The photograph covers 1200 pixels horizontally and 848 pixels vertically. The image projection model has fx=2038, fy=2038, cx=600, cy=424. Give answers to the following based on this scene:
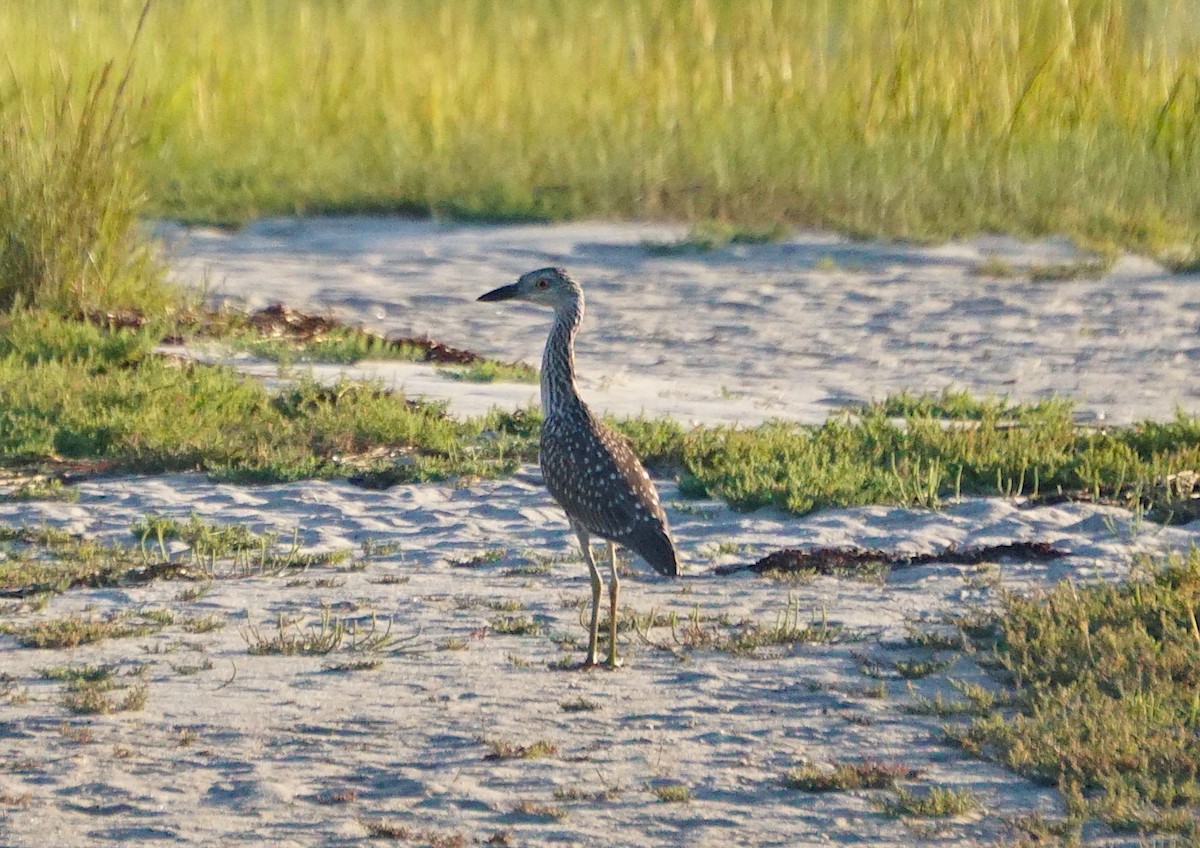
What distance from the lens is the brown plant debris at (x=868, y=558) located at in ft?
22.9

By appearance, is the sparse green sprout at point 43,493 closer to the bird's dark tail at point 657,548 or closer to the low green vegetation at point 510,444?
the low green vegetation at point 510,444

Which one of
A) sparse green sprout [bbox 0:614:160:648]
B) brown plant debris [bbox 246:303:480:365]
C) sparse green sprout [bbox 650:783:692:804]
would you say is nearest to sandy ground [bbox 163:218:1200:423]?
brown plant debris [bbox 246:303:480:365]

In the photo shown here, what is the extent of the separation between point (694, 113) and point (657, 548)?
10643 mm

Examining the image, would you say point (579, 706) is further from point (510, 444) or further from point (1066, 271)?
point (1066, 271)

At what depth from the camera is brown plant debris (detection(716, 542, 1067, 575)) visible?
699 cm

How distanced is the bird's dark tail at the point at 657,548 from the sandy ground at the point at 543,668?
0.97 ft

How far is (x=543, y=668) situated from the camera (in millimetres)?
5883

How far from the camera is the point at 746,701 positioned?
554 cm

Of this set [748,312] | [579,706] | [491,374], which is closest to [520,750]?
[579,706]

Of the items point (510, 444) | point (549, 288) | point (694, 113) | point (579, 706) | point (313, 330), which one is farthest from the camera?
point (694, 113)

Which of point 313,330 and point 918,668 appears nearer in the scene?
point 918,668

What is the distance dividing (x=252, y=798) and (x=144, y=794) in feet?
0.84

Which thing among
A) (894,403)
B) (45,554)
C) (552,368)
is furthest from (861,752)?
(894,403)

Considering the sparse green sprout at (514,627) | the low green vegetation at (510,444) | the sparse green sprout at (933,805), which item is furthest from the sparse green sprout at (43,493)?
the sparse green sprout at (933,805)
